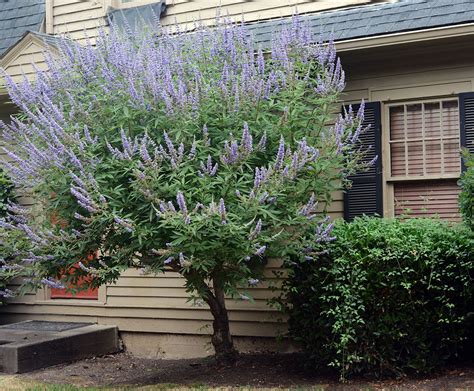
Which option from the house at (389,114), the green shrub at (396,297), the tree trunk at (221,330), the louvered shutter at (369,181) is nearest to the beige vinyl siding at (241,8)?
the house at (389,114)

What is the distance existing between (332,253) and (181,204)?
180 cm

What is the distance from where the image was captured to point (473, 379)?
7070mm

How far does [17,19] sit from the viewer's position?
12555 millimetres

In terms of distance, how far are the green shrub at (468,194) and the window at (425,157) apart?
121cm

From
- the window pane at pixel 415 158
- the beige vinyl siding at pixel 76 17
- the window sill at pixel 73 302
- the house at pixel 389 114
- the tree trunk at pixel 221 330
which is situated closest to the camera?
the tree trunk at pixel 221 330

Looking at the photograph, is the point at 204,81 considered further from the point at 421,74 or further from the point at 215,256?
the point at 421,74

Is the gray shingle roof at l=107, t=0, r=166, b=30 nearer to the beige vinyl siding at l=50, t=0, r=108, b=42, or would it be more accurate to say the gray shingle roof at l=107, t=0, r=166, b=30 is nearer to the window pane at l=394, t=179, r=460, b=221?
the beige vinyl siding at l=50, t=0, r=108, b=42

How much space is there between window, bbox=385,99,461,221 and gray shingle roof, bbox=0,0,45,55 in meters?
6.23

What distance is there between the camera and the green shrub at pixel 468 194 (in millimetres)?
7137

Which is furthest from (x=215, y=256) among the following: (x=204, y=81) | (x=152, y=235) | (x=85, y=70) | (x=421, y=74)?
(x=421, y=74)

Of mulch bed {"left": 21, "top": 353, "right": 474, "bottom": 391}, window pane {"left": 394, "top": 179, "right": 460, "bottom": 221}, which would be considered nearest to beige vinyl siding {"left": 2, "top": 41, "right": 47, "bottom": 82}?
mulch bed {"left": 21, "top": 353, "right": 474, "bottom": 391}

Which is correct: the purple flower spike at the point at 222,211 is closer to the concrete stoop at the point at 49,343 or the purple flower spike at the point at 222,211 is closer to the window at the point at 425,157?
the window at the point at 425,157

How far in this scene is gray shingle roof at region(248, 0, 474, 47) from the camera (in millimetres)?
8438

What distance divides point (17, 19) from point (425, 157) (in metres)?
7.30
